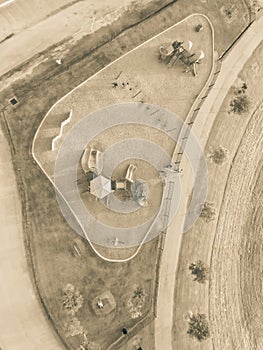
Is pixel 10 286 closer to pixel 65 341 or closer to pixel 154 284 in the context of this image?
pixel 65 341

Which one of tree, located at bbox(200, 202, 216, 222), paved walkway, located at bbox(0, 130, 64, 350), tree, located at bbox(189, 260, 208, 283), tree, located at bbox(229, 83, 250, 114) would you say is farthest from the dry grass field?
tree, located at bbox(229, 83, 250, 114)

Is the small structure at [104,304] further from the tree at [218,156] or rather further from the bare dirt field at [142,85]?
the tree at [218,156]

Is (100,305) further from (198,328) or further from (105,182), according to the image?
(105,182)

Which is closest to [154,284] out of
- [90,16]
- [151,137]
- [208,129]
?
[151,137]

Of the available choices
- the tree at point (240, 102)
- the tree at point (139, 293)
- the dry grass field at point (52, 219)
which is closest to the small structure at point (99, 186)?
the dry grass field at point (52, 219)

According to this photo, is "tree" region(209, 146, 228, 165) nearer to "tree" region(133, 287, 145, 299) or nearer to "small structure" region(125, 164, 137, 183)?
"small structure" region(125, 164, 137, 183)

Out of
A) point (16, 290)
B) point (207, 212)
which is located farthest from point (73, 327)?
point (207, 212)
